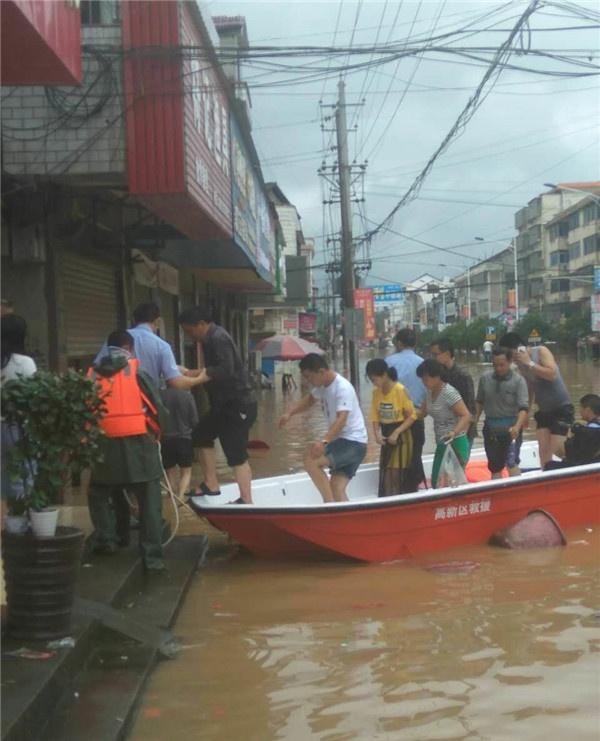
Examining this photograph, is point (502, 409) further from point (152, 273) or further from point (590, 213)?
point (590, 213)

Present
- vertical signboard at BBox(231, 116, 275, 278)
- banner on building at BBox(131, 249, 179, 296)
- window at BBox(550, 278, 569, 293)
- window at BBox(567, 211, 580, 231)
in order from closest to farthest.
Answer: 1. banner on building at BBox(131, 249, 179, 296)
2. vertical signboard at BBox(231, 116, 275, 278)
3. window at BBox(567, 211, 580, 231)
4. window at BBox(550, 278, 569, 293)

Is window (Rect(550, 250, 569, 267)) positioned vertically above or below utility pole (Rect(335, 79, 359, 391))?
above

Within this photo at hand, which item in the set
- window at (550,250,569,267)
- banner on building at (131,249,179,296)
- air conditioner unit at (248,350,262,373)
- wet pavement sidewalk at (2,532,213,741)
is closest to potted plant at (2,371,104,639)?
wet pavement sidewalk at (2,532,213,741)

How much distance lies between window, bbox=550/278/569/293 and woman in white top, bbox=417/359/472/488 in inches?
3206

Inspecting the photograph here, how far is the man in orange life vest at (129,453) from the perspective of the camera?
22.4 ft

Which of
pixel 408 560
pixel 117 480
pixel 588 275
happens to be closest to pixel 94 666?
pixel 117 480

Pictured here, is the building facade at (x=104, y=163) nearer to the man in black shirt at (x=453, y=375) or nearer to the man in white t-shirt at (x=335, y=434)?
the man in black shirt at (x=453, y=375)

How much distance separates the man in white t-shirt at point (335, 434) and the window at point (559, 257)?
79.0 meters

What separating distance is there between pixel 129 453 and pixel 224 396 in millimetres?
1457

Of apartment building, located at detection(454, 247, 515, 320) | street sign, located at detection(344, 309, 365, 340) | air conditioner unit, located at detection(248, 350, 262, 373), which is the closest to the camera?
street sign, located at detection(344, 309, 365, 340)

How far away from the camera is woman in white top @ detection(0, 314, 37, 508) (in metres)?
5.03

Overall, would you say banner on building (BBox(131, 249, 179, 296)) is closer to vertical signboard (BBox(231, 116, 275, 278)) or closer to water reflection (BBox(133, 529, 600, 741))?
vertical signboard (BBox(231, 116, 275, 278))

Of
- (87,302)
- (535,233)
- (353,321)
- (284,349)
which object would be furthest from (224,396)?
(535,233)

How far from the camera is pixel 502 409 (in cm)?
973
